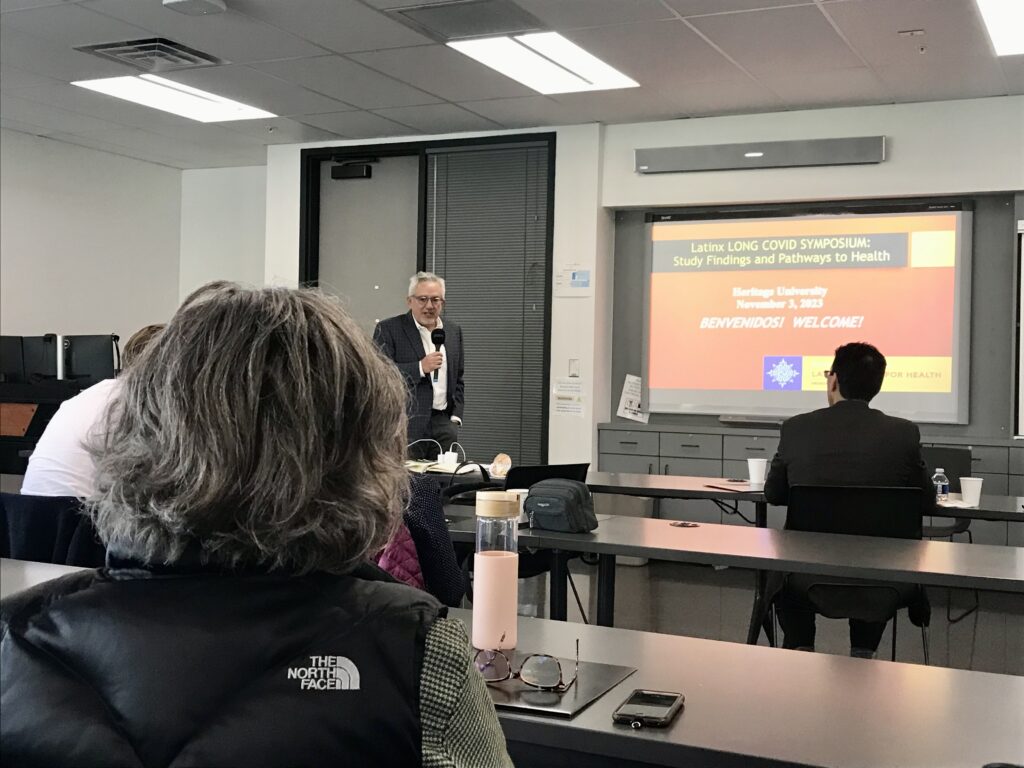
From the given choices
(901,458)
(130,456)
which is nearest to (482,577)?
(130,456)

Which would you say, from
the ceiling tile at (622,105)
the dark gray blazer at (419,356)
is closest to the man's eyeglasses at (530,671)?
the dark gray blazer at (419,356)

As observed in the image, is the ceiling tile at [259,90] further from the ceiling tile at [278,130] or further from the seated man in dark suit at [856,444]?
the seated man in dark suit at [856,444]

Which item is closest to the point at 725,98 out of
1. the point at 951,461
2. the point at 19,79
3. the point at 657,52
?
the point at 657,52

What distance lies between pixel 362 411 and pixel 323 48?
511 cm

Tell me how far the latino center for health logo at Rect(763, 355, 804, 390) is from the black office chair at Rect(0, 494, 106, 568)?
5.11 metres

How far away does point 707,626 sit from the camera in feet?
16.4

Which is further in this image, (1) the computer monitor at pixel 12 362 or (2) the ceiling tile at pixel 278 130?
(2) the ceiling tile at pixel 278 130

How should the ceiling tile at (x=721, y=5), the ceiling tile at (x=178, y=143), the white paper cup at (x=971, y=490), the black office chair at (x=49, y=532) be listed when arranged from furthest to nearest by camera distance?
the ceiling tile at (x=178, y=143) → the ceiling tile at (x=721, y=5) → the white paper cup at (x=971, y=490) → the black office chair at (x=49, y=532)

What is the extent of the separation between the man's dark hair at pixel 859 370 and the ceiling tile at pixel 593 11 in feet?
6.66

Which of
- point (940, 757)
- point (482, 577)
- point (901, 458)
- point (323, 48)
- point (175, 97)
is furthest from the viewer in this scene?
point (175, 97)

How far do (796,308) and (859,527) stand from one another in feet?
12.6

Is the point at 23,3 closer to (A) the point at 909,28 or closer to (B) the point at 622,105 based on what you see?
(B) the point at 622,105

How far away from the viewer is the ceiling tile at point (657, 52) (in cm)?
526

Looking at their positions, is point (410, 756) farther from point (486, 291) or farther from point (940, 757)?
point (486, 291)
